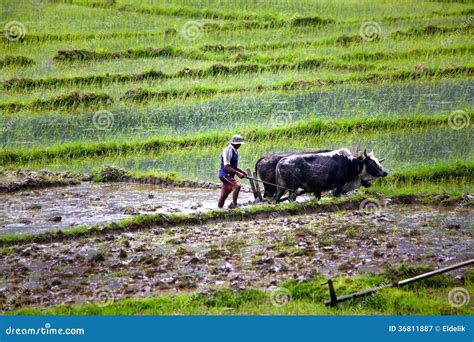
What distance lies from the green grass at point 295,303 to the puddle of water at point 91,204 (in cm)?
173

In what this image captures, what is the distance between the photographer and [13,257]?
7.55 metres

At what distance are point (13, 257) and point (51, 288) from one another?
2.65 feet

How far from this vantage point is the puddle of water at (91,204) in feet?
27.3

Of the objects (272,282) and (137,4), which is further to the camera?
(137,4)

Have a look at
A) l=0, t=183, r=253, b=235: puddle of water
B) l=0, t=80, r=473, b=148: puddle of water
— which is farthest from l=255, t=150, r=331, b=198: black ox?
l=0, t=80, r=473, b=148: puddle of water

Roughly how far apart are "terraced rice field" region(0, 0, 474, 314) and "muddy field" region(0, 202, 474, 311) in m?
0.02

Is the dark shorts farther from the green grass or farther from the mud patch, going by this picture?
the mud patch

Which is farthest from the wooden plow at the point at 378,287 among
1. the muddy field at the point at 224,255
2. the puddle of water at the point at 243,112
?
the puddle of water at the point at 243,112

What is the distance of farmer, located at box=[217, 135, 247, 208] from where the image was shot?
8.36 meters

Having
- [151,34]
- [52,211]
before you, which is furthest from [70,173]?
[151,34]

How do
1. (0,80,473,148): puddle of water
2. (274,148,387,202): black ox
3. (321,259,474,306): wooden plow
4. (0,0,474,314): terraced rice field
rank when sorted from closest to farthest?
1. (321,259,474,306): wooden plow
2. (0,0,474,314): terraced rice field
3. (274,148,387,202): black ox
4. (0,80,473,148): puddle of water

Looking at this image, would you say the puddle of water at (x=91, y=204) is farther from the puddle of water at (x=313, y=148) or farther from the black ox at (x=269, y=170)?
the puddle of water at (x=313, y=148)

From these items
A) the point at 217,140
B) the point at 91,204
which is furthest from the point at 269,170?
the point at 91,204

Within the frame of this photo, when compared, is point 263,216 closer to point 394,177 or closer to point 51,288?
point 394,177
